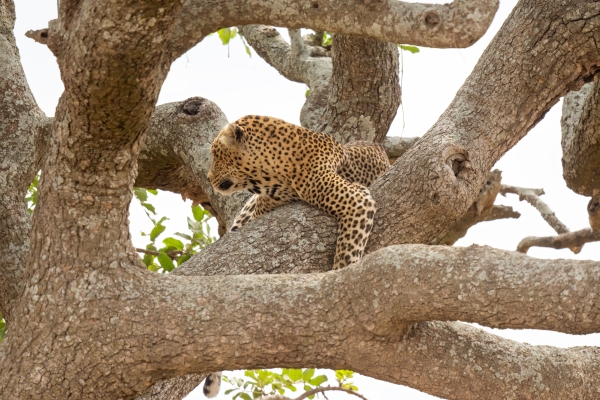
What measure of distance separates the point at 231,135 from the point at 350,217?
1.50 metres

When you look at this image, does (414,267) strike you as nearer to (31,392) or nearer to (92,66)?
(92,66)

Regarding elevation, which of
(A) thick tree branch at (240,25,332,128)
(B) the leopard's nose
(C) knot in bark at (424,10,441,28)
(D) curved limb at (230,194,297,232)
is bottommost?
(D) curved limb at (230,194,297,232)

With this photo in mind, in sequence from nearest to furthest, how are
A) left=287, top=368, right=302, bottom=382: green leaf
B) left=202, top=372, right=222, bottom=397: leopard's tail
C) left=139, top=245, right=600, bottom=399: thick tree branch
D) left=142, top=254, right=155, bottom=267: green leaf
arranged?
left=139, top=245, right=600, bottom=399: thick tree branch, left=202, top=372, right=222, bottom=397: leopard's tail, left=287, top=368, right=302, bottom=382: green leaf, left=142, top=254, right=155, bottom=267: green leaf

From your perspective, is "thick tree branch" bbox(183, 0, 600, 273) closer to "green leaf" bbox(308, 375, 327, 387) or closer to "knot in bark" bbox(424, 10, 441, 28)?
"knot in bark" bbox(424, 10, 441, 28)

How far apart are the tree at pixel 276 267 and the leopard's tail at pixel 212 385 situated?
0.71 meters

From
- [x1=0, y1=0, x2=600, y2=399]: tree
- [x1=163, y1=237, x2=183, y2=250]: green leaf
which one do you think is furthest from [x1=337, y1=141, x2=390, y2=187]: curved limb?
[x1=163, y1=237, x2=183, y2=250]: green leaf

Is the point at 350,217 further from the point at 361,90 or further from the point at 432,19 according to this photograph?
the point at 361,90

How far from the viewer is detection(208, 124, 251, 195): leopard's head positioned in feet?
21.5

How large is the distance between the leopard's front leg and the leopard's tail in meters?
1.08

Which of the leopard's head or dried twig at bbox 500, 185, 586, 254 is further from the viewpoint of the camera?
dried twig at bbox 500, 185, 586, 254

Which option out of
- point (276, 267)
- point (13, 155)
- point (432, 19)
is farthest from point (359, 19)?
point (13, 155)

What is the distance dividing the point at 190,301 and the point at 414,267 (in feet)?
3.54

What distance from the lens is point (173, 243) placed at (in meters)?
7.68

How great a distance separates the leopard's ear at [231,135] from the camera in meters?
6.54
